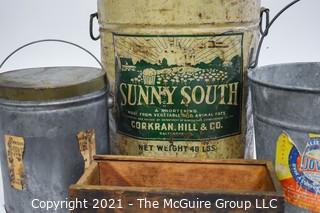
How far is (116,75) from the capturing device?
165cm

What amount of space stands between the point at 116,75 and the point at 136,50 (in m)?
0.15

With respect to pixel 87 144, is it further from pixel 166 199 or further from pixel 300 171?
pixel 300 171

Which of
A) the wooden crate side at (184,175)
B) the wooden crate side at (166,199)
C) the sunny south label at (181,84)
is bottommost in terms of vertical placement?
the wooden crate side at (184,175)

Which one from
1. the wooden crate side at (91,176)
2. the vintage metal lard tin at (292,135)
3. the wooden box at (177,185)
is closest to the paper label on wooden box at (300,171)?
the vintage metal lard tin at (292,135)

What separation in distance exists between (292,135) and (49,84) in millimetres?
793

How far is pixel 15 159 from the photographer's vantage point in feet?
4.71

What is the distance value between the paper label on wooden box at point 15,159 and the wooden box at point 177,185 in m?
0.28

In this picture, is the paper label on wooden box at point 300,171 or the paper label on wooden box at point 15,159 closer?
the paper label on wooden box at point 300,171

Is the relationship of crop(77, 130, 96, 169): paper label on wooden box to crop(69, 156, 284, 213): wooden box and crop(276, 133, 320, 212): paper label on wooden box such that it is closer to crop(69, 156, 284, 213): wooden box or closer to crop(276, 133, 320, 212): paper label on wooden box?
crop(69, 156, 284, 213): wooden box

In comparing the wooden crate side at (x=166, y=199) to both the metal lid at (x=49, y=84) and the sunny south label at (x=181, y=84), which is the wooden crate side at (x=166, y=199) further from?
the sunny south label at (x=181, y=84)

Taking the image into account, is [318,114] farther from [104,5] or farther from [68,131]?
[104,5]

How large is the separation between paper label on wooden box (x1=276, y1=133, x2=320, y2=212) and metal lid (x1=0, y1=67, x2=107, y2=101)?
2.16ft

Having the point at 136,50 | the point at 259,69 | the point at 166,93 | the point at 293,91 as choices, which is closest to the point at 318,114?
the point at 293,91

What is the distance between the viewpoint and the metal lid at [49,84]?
4.46ft
